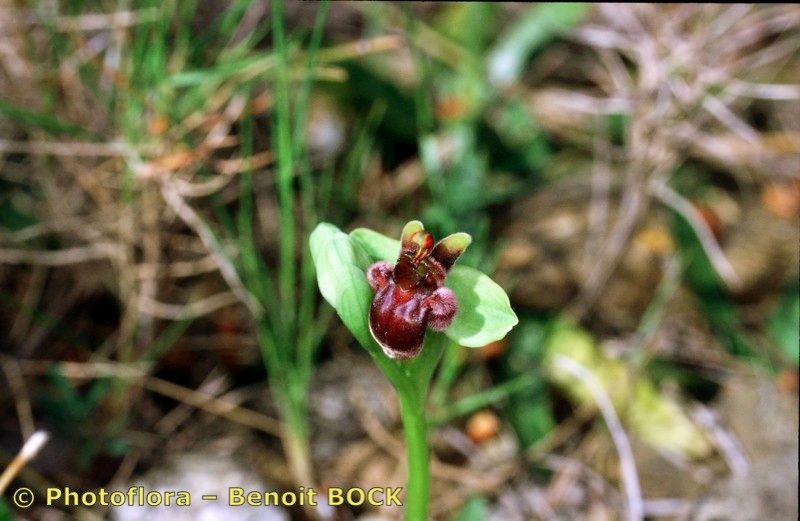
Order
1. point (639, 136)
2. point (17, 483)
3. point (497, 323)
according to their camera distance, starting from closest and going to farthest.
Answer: point (497, 323)
point (17, 483)
point (639, 136)

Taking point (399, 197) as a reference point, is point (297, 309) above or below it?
below

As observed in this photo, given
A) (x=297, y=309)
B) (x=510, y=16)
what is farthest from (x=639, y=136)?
(x=297, y=309)

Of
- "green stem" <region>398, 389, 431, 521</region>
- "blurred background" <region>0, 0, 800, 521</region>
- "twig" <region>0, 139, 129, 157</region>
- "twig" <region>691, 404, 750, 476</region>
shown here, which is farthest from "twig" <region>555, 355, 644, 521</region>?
"twig" <region>0, 139, 129, 157</region>

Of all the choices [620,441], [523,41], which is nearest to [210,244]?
Answer: [620,441]

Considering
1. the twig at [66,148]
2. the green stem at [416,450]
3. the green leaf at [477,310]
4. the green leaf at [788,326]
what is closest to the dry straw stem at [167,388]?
the twig at [66,148]

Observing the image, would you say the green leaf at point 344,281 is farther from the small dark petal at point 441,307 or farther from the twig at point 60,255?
the twig at point 60,255

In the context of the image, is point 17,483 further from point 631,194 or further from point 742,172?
point 742,172

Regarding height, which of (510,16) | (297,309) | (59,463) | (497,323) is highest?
(510,16)
